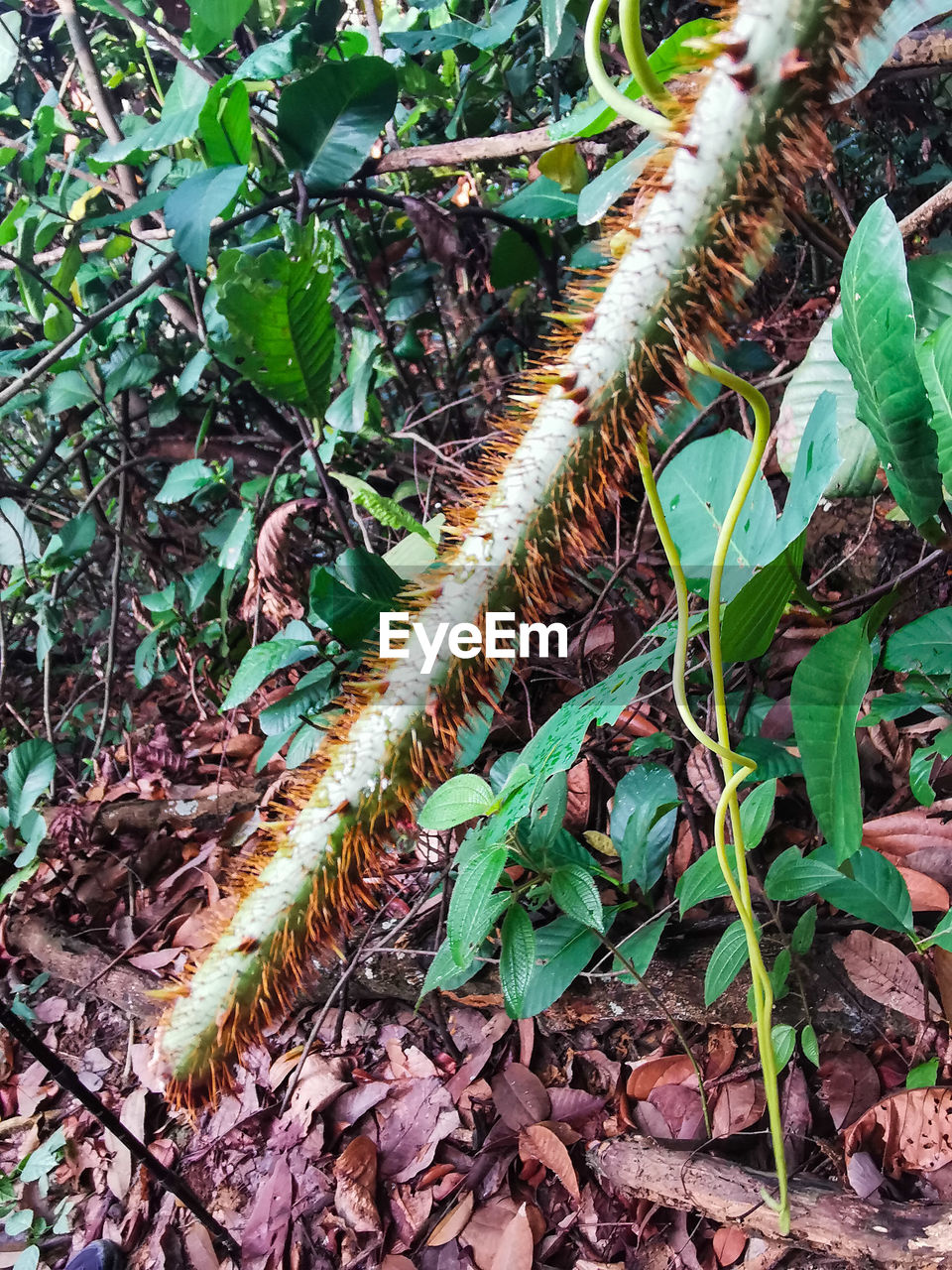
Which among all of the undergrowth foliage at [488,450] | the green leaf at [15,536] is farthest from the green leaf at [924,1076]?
the green leaf at [15,536]

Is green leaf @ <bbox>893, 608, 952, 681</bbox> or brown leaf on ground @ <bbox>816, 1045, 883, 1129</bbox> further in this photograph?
brown leaf on ground @ <bbox>816, 1045, 883, 1129</bbox>

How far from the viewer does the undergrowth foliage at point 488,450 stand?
0.32 m

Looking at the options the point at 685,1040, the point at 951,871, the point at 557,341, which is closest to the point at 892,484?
the point at 557,341

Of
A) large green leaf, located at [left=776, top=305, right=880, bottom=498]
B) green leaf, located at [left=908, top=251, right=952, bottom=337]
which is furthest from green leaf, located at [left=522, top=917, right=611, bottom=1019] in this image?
green leaf, located at [left=908, top=251, right=952, bottom=337]

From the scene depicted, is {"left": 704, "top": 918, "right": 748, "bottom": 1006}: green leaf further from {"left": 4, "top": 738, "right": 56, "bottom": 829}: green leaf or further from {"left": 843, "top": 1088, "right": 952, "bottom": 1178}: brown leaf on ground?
{"left": 4, "top": 738, "right": 56, "bottom": 829}: green leaf

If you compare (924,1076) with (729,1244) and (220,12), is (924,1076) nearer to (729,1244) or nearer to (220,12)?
(729,1244)

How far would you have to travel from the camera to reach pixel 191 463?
117cm

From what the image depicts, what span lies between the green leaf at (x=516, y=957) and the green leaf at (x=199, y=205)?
695 millimetres

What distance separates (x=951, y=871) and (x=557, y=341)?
701mm

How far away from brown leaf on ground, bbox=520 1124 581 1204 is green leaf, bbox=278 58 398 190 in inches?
40.4

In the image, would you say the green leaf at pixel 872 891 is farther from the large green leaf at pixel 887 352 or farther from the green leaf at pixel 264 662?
the green leaf at pixel 264 662

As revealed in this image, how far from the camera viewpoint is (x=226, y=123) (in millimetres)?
745

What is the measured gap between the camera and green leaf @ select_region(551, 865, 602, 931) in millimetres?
670

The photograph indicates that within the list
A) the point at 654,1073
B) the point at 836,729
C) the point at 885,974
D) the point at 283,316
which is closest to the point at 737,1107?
the point at 654,1073
